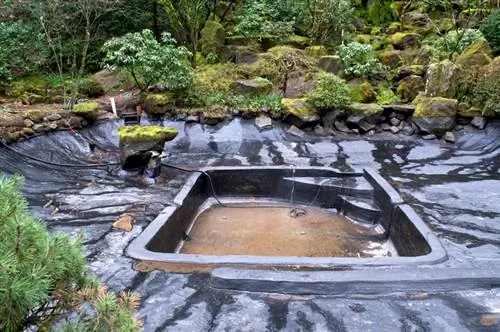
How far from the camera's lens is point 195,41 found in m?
10.6

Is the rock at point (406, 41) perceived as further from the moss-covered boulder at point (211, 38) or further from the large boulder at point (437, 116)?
the moss-covered boulder at point (211, 38)

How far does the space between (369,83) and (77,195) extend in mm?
6576

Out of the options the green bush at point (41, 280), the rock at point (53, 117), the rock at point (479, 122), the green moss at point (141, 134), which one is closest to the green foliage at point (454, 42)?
the rock at point (479, 122)

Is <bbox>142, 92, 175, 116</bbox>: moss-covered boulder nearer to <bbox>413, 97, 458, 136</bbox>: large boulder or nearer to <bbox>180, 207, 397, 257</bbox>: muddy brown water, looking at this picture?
<bbox>180, 207, 397, 257</bbox>: muddy brown water

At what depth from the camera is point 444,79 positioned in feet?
26.4

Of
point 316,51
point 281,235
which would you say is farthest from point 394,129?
point 281,235

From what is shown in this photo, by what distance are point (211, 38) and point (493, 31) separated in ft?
21.5

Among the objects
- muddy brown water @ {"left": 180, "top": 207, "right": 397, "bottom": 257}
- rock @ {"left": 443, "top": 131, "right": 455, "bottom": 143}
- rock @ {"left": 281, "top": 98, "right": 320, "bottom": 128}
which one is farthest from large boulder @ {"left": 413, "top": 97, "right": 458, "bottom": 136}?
muddy brown water @ {"left": 180, "top": 207, "right": 397, "bottom": 257}

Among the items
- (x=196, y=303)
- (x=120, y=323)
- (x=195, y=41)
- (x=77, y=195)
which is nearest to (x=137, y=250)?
(x=196, y=303)

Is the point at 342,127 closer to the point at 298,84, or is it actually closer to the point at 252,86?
the point at 298,84

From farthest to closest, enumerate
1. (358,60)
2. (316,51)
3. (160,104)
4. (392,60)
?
1. (316,51)
2. (392,60)
3. (358,60)
4. (160,104)

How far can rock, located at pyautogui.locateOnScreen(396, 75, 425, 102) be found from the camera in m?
8.70

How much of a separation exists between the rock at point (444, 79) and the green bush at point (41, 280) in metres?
8.06

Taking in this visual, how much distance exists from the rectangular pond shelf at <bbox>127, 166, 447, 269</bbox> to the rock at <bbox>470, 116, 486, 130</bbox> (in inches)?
120
